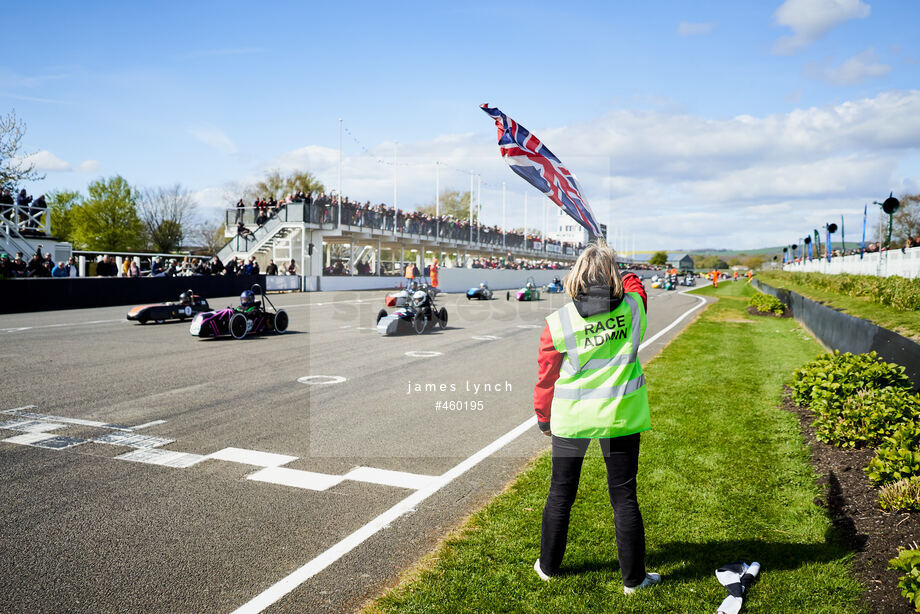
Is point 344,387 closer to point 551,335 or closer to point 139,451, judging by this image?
point 139,451

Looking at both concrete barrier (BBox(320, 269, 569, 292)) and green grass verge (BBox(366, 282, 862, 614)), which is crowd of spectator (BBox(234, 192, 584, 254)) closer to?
concrete barrier (BBox(320, 269, 569, 292))

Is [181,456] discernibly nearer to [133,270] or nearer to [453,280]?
[133,270]

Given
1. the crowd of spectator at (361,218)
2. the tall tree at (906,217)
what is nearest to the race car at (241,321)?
the crowd of spectator at (361,218)

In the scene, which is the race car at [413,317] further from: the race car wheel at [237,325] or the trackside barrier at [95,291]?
the trackside barrier at [95,291]

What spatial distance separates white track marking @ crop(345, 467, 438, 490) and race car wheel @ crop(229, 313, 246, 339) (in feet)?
31.2

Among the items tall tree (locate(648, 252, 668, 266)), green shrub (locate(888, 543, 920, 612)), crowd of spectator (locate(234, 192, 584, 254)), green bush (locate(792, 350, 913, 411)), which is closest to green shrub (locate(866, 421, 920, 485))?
green shrub (locate(888, 543, 920, 612))

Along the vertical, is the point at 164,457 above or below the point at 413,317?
below

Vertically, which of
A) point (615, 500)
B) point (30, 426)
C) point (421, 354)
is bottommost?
point (30, 426)

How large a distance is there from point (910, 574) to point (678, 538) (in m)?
1.32

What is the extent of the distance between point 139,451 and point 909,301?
1125 cm

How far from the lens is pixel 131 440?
618cm

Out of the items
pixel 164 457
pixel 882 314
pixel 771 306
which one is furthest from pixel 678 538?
pixel 771 306

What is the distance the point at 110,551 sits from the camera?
151 inches

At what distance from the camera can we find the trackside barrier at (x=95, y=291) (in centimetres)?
1984
